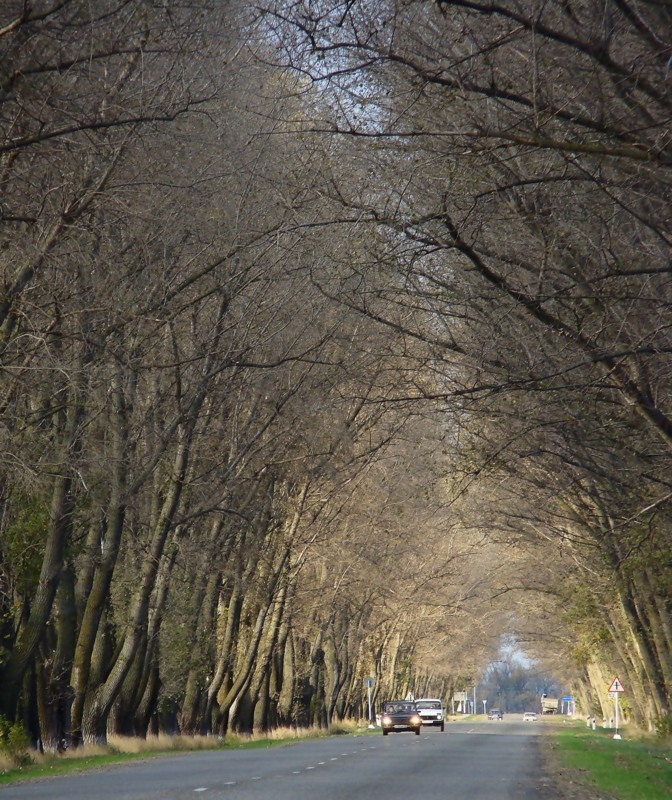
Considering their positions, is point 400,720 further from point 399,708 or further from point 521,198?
point 521,198

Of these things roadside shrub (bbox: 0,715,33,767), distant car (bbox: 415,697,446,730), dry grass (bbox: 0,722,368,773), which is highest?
distant car (bbox: 415,697,446,730)

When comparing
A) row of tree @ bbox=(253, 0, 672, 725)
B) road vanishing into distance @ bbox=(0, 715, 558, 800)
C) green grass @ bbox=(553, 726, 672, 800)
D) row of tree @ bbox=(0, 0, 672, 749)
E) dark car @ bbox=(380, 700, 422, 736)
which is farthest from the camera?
dark car @ bbox=(380, 700, 422, 736)

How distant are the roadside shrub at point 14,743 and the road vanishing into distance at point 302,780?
5.49ft

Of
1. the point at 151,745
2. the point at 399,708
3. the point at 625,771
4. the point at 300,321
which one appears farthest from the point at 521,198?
the point at 399,708

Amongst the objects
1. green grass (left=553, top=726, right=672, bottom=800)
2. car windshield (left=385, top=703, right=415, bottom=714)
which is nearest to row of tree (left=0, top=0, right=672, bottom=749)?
green grass (left=553, top=726, right=672, bottom=800)

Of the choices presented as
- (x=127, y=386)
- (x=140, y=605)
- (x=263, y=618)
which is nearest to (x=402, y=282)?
(x=127, y=386)

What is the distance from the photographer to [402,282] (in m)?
16.8

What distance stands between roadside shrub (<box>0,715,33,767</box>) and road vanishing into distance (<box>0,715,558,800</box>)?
5.49 feet

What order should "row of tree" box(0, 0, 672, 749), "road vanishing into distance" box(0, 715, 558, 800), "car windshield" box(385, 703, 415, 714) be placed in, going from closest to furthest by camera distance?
"row of tree" box(0, 0, 672, 749) < "road vanishing into distance" box(0, 715, 558, 800) < "car windshield" box(385, 703, 415, 714)

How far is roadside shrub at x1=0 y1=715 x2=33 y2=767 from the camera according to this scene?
76.4 ft

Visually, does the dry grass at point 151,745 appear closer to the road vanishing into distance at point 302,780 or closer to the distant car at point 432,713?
the road vanishing into distance at point 302,780

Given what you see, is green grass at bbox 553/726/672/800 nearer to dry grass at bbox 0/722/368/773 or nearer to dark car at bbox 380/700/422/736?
dry grass at bbox 0/722/368/773

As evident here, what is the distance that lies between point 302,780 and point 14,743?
7378mm

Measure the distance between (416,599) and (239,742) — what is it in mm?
18880
